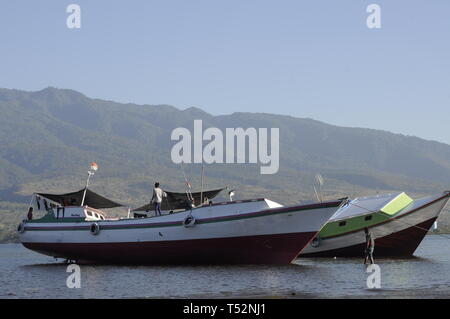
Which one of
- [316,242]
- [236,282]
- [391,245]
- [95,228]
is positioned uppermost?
[95,228]

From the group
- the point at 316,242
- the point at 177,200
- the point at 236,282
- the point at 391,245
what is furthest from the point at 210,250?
the point at 391,245

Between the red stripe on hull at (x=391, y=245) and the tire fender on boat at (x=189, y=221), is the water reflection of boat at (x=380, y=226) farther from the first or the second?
the tire fender on boat at (x=189, y=221)

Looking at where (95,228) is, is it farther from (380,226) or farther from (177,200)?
(380,226)

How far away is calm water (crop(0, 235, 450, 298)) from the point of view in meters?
32.0

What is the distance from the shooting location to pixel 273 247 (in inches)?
1740

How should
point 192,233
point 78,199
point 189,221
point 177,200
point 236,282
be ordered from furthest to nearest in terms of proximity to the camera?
point 78,199 → point 177,200 → point 192,233 → point 189,221 → point 236,282

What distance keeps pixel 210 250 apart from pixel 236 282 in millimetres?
8994

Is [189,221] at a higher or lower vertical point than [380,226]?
higher

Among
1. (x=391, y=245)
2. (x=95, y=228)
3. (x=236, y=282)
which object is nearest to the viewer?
(x=236, y=282)

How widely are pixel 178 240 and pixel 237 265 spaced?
3.81m

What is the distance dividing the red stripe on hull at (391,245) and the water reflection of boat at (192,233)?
1072 cm

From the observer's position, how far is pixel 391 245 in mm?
55000
